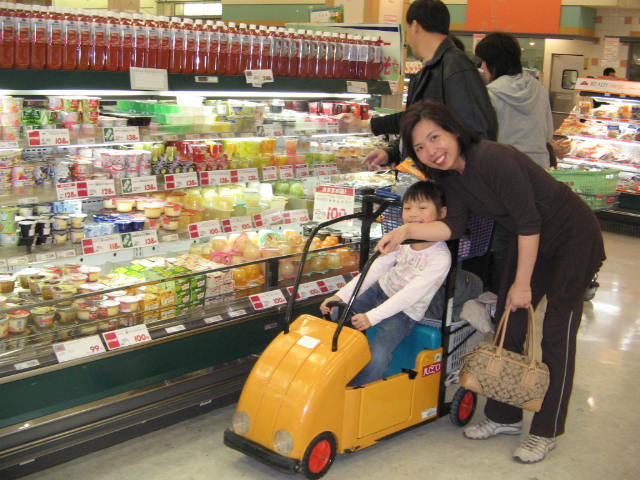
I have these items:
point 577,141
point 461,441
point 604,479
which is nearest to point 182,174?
point 461,441

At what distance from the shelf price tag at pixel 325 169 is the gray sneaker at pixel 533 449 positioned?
2.07 m

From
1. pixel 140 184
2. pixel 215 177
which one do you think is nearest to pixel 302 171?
pixel 215 177

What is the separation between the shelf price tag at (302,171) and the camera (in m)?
4.64

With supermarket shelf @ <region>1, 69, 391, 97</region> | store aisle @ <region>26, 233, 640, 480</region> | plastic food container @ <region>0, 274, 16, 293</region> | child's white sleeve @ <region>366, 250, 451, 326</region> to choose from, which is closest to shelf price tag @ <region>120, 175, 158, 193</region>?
supermarket shelf @ <region>1, 69, 391, 97</region>

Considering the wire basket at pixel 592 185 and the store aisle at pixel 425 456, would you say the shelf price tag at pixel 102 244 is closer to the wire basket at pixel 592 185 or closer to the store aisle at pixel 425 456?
the store aisle at pixel 425 456

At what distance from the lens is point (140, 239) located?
12.7 ft

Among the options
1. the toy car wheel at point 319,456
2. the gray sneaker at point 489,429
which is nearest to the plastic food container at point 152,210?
the toy car wheel at point 319,456

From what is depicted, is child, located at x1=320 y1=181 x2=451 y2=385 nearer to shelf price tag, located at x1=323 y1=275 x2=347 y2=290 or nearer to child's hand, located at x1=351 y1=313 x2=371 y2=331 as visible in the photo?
child's hand, located at x1=351 y1=313 x2=371 y2=331

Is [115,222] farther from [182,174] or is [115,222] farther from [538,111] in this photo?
[538,111]

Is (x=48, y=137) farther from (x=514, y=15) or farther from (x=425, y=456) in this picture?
(x=514, y=15)

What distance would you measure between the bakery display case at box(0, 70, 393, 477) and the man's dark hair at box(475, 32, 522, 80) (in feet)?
3.14

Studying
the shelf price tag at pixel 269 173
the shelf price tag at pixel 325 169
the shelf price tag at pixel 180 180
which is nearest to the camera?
the shelf price tag at pixel 180 180

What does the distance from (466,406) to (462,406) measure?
0.05m

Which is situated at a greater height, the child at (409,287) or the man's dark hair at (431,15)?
the man's dark hair at (431,15)
